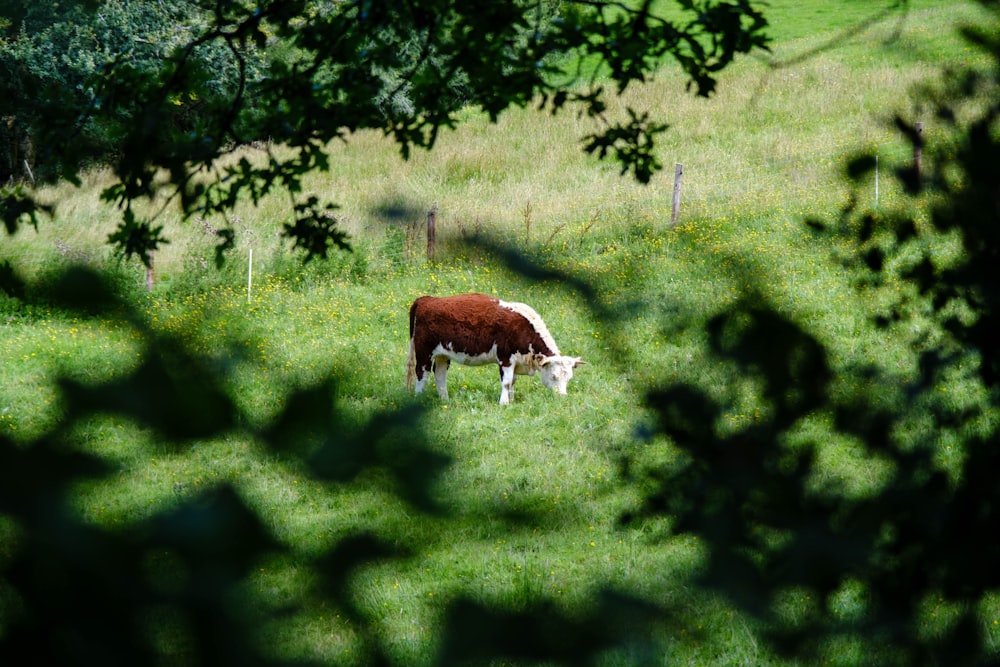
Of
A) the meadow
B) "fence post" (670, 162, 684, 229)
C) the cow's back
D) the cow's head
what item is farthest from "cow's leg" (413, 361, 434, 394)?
"fence post" (670, 162, 684, 229)

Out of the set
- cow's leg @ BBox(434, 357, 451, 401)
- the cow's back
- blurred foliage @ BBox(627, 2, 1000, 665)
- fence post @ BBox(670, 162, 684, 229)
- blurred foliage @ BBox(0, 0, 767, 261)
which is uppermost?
blurred foliage @ BBox(0, 0, 767, 261)

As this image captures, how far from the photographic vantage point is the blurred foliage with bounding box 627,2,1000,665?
129 cm

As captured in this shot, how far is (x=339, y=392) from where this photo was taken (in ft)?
3.52

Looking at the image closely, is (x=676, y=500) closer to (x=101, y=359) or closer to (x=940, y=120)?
(x=940, y=120)

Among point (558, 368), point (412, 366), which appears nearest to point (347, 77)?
point (558, 368)

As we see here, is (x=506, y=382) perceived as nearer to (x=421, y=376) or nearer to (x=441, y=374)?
(x=441, y=374)

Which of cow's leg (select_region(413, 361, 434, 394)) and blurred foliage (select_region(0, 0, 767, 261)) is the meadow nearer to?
blurred foliage (select_region(0, 0, 767, 261))

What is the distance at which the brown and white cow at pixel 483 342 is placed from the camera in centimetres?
1203

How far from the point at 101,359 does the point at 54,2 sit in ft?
1.85

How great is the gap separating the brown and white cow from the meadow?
35 cm

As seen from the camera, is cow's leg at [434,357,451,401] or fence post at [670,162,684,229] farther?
fence post at [670,162,684,229]

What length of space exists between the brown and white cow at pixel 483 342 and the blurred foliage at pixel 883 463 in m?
10.3

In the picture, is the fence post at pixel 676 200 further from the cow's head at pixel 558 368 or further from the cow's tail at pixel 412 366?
the cow's tail at pixel 412 366

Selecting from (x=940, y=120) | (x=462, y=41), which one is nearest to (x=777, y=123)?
(x=462, y=41)
